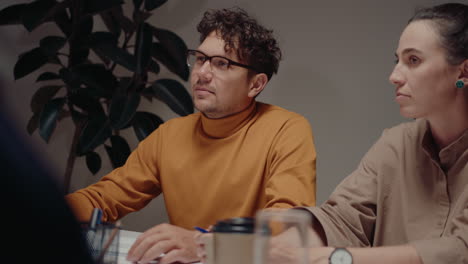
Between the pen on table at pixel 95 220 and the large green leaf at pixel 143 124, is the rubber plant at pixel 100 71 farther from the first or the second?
the pen on table at pixel 95 220

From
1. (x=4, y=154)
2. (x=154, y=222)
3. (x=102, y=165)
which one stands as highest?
(x=4, y=154)

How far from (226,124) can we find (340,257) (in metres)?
0.99

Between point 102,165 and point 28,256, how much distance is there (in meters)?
3.32

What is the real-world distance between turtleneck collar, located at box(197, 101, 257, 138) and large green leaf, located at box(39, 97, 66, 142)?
1.21 metres

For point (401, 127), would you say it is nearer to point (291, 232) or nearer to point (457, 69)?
point (457, 69)

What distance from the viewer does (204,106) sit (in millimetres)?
1992

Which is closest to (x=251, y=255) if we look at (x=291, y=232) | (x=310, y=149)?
(x=291, y=232)

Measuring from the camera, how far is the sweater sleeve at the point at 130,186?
6.34 ft

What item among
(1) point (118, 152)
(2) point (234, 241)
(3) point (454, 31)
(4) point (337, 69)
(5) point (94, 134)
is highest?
(3) point (454, 31)

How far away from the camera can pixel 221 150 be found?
6.65 feet

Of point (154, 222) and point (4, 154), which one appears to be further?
point (154, 222)

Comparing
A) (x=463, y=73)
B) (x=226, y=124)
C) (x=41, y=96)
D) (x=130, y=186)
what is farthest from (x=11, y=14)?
(x=463, y=73)

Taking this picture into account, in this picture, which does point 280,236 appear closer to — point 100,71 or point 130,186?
point 130,186

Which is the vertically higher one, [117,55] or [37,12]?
[37,12]
